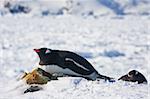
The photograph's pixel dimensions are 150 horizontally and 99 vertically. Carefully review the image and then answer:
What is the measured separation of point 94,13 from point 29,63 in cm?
2543

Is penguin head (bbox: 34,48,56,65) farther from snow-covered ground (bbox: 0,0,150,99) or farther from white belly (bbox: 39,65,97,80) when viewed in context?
snow-covered ground (bbox: 0,0,150,99)

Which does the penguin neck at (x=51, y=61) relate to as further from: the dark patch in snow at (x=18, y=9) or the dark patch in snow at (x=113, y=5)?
the dark patch in snow at (x=113, y=5)

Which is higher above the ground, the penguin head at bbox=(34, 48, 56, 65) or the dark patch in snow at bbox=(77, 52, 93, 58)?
the dark patch in snow at bbox=(77, 52, 93, 58)

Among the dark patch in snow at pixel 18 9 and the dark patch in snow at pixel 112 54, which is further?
the dark patch in snow at pixel 18 9

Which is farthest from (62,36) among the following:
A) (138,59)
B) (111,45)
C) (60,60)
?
(60,60)

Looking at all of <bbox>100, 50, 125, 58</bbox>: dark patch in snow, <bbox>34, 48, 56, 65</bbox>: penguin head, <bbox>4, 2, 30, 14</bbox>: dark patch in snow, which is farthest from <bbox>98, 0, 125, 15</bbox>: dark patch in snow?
<bbox>34, 48, 56, 65</bbox>: penguin head

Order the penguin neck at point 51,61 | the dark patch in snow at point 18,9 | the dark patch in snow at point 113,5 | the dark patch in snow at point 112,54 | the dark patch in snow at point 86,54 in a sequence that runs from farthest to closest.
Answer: the dark patch in snow at point 113,5, the dark patch in snow at point 18,9, the dark patch in snow at point 112,54, the dark patch in snow at point 86,54, the penguin neck at point 51,61

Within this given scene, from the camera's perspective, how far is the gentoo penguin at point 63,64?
3.90 meters

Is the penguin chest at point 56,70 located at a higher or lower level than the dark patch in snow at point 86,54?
A: lower

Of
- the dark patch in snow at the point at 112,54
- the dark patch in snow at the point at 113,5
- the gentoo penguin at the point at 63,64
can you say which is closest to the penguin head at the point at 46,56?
the gentoo penguin at the point at 63,64

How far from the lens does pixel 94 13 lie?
35594mm

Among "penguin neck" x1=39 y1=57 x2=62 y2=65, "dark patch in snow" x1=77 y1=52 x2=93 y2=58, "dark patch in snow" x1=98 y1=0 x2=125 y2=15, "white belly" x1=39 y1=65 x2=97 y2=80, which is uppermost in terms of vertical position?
"dark patch in snow" x1=98 y1=0 x2=125 y2=15

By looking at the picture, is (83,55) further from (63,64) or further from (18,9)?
(18,9)

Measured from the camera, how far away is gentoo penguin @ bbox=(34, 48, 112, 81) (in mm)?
3898
